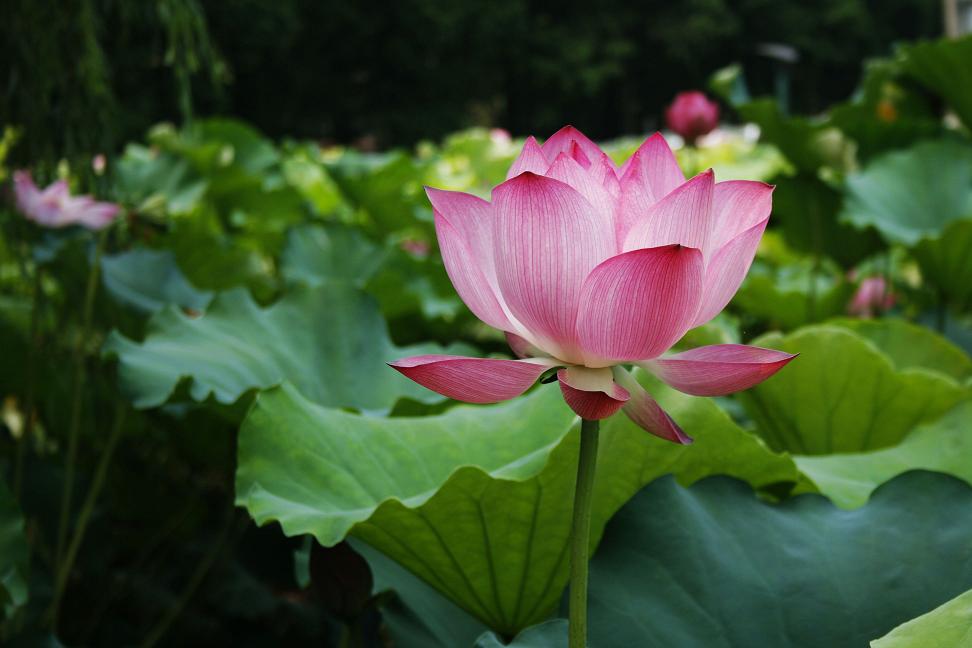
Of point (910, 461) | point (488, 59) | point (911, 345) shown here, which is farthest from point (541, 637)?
point (488, 59)

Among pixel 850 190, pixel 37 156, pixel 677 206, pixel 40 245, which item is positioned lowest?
pixel 850 190

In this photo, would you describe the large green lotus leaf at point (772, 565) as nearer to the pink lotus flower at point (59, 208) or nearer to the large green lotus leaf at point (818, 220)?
the pink lotus flower at point (59, 208)

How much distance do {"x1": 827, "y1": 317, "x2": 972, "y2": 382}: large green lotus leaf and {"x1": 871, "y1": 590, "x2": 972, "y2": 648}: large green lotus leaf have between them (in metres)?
0.73

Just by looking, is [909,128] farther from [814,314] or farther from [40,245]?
[40,245]

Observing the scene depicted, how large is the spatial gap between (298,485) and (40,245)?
2.84 ft

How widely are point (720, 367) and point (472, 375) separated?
103mm

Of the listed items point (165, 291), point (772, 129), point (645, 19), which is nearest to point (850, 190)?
point (772, 129)

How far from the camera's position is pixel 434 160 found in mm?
3062

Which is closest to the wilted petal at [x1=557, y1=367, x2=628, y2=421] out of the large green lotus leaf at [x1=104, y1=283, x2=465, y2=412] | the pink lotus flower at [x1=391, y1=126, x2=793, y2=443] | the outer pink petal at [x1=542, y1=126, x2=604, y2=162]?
the pink lotus flower at [x1=391, y1=126, x2=793, y2=443]

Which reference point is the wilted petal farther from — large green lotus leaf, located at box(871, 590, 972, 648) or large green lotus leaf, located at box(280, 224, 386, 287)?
large green lotus leaf, located at box(280, 224, 386, 287)

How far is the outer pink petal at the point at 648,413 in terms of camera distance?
43 cm

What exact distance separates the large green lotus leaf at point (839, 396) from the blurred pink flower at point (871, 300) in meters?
0.71

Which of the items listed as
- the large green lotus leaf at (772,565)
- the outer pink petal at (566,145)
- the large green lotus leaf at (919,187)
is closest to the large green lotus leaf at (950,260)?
the large green lotus leaf at (919,187)

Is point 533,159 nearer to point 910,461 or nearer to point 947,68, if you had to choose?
point 910,461
